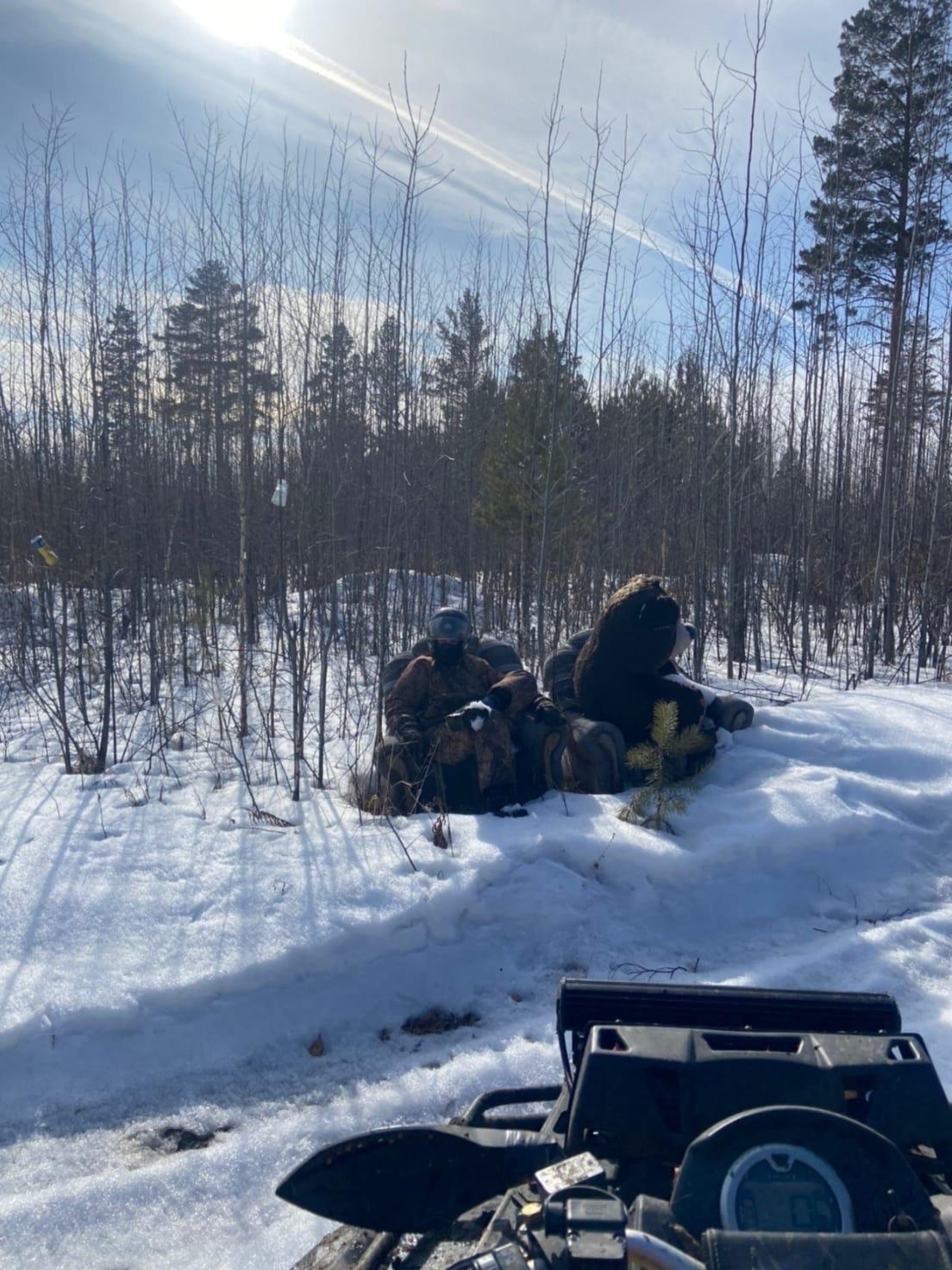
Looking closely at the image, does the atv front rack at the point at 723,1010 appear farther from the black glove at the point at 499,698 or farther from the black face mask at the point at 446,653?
the black face mask at the point at 446,653

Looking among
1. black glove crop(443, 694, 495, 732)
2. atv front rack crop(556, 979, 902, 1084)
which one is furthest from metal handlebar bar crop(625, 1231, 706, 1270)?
black glove crop(443, 694, 495, 732)

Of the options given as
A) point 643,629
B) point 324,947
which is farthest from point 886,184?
point 324,947

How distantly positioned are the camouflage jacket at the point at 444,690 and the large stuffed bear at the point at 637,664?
381mm

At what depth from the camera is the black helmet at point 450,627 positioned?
5.65 metres

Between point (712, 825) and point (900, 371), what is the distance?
274 inches

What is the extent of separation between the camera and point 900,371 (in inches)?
391

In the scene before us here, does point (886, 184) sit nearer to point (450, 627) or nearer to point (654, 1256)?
point (450, 627)

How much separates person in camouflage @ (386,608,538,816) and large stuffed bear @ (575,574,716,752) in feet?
1.26

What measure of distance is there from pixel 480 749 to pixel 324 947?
1.78m

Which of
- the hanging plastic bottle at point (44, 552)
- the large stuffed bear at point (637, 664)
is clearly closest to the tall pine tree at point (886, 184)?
the large stuffed bear at point (637, 664)

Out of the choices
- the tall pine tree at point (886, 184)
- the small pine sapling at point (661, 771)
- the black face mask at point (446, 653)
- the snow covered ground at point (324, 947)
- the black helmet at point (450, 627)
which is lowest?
the snow covered ground at point (324, 947)

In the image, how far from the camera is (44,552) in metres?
7.71

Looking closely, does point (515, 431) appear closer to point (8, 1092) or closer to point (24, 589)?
Answer: point (24, 589)

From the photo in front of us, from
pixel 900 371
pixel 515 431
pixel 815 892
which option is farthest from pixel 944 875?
pixel 515 431
